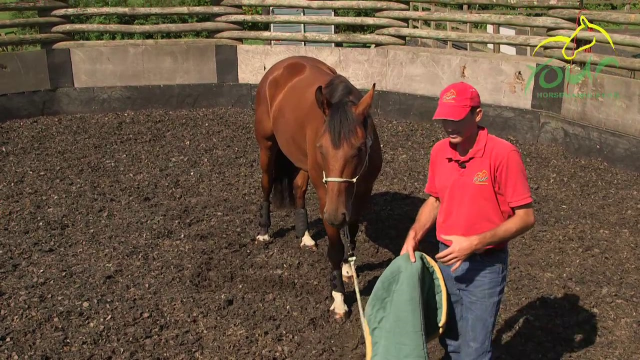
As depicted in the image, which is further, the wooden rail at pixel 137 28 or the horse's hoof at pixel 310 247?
the wooden rail at pixel 137 28

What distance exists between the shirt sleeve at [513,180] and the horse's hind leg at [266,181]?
152 inches

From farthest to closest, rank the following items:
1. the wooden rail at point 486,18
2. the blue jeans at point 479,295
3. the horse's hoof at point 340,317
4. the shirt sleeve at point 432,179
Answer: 1. the wooden rail at point 486,18
2. the horse's hoof at point 340,317
3. the shirt sleeve at point 432,179
4. the blue jeans at point 479,295

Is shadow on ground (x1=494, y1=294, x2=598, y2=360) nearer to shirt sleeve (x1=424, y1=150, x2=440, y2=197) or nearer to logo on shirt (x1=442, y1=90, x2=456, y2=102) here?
shirt sleeve (x1=424, y1=150, x2=440, y2=197)

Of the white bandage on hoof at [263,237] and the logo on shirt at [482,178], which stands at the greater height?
the logo on shirt at [482,178]

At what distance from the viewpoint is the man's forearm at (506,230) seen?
3.27 meters

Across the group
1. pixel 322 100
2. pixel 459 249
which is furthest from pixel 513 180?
pixel 322 100

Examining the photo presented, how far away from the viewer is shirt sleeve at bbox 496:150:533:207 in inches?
130

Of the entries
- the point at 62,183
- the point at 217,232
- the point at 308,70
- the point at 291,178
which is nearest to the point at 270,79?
the point at 308,70

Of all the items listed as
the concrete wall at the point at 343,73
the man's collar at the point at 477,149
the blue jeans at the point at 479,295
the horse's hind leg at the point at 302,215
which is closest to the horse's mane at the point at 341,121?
the man's collar at the point at 477,149

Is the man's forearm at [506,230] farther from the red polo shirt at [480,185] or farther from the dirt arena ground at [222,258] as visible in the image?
the dirt arena ground at [222,258]

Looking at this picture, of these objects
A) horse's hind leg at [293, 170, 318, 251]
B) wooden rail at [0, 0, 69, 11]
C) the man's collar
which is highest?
wooden rail at [0, 0, 69, 11]

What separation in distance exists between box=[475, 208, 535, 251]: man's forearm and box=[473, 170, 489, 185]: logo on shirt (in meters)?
0.22

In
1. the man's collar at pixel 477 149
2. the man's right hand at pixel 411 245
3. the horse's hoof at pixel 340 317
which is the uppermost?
the man's collar at pixel 477 149

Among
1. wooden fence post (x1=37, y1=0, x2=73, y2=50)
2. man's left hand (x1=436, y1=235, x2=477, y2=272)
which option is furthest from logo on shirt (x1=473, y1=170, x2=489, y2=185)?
wooden fence post (x1=37, y1=0, x2=73, y2=50)
